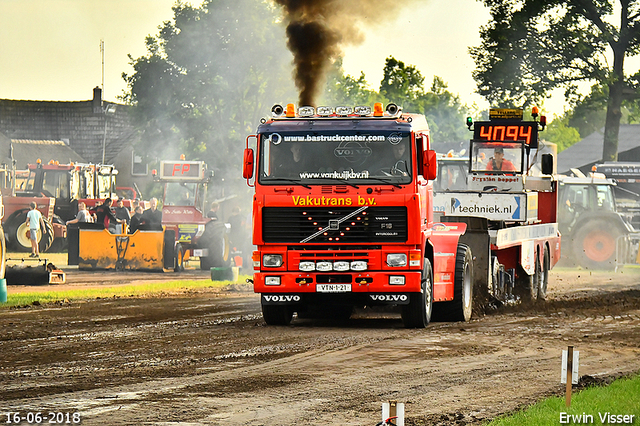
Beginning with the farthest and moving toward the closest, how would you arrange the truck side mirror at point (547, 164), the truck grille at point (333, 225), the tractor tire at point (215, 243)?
the tractor tire at point (215, 243) → the truck side mirror at point (547, 164) → the truck grille at point (333, 225)

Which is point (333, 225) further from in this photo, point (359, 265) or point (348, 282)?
point (348, 282)

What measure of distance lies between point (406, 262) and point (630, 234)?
2216 centimetres

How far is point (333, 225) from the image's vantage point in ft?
46.4

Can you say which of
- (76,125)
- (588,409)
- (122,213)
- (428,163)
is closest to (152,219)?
(122,213)

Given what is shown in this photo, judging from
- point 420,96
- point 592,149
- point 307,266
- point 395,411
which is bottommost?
point 395,411

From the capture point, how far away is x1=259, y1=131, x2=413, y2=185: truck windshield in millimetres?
14203

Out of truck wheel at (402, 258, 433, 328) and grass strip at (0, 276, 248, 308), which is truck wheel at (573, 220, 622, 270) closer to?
grass strip at (0, 276, 248, 308)

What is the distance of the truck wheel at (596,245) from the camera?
3234cm

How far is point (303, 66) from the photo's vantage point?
71.6ft

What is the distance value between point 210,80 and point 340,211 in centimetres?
3648

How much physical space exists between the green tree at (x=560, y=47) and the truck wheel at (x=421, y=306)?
1260 inches

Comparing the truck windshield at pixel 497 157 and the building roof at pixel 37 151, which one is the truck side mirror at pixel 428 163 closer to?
the truck windshield at pixel 497 157

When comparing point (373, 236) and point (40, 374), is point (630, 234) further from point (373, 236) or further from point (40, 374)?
point (40, 374)

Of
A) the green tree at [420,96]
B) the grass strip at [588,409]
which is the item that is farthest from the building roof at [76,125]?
the grass strip at [588,409]
